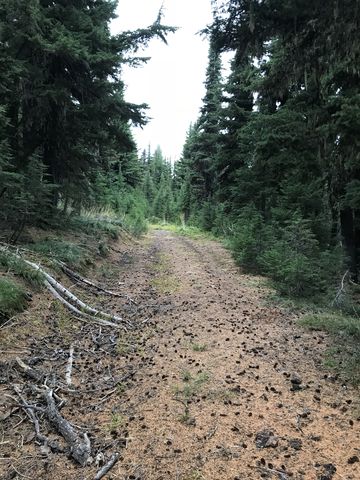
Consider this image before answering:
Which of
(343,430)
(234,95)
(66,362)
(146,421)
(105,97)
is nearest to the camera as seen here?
(343,430)

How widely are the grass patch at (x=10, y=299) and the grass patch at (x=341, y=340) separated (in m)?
4.91

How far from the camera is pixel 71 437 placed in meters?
3.77

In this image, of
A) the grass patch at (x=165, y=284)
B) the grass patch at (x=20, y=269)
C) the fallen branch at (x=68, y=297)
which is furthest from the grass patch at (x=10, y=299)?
the grass patch at (x=165, y=284)

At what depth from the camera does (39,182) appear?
9.50 meters

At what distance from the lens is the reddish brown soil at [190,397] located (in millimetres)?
3439

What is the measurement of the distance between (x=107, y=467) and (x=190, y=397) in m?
1.38

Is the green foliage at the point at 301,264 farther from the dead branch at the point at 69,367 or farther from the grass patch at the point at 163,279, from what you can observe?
the dead branch at the point at 69,367

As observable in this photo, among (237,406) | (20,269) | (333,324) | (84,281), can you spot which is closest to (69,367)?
(237,406)

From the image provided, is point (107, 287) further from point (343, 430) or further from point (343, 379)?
point (343, 430)

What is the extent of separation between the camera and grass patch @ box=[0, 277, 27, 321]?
6108mm

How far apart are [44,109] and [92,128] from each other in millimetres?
1741

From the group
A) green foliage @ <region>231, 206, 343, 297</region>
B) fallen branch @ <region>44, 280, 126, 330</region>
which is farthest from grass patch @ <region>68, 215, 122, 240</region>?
green foliage @ <region>231, 206, 343, 297</region>

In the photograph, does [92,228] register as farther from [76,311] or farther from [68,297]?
[76,311]

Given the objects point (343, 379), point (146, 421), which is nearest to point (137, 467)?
point (146, 421)
